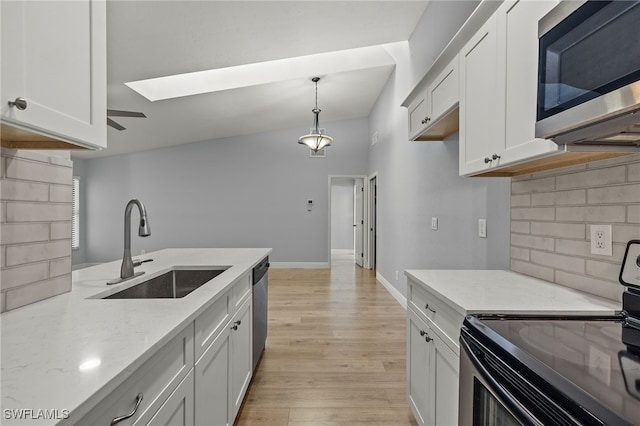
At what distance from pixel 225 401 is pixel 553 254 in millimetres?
1728

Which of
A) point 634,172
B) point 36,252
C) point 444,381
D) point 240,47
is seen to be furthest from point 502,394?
point 240,47

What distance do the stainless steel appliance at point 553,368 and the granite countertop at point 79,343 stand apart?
867 millimetres

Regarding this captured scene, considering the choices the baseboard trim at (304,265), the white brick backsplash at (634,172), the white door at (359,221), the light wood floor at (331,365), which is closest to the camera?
the white brick backsplash at (634,172)

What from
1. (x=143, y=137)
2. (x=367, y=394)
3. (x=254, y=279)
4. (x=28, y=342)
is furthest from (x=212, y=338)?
(x=143, y=137)

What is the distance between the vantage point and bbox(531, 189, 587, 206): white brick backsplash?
4.53ft

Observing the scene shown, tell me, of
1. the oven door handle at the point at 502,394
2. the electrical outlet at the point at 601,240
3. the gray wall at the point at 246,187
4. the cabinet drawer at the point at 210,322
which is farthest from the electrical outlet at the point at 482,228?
the gray wall at the point at 246,187

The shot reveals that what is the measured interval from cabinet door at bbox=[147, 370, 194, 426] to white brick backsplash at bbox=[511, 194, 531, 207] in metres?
1.80

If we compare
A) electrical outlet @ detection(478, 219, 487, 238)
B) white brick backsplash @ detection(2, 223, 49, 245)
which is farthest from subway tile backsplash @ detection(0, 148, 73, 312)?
electrical outlet @ detection(478, 219, 487, 238)

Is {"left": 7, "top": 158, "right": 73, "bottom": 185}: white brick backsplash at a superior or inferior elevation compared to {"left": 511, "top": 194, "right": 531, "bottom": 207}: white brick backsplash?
superior

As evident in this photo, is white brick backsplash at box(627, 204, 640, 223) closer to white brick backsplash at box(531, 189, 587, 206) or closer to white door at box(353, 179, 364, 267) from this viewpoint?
white brick backsplash at box(531, 189, 587, 206)

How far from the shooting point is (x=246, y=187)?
7.06 metres

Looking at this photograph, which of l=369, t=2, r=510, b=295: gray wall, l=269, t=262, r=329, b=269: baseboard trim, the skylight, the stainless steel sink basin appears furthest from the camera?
l=269, t=262, r=329, b=269: baseboard trim

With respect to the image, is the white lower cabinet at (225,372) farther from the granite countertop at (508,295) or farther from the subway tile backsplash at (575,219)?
the subway tile backsplash at (575,219)

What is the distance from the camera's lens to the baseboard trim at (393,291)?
409 cm
